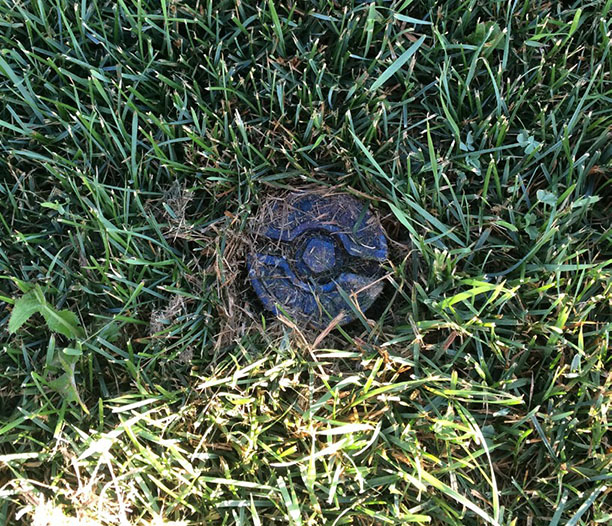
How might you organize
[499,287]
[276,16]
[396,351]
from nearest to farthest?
[499,287] → [396,351] → [276,16]

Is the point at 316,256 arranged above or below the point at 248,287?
above

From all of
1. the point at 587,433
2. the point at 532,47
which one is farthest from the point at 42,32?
the point at 587,433

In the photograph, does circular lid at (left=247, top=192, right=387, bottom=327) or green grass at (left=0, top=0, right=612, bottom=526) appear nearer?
green grass at (left=0, top=0, right=612, bottom=526)

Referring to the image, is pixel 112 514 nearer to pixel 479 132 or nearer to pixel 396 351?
pixel 396 351
